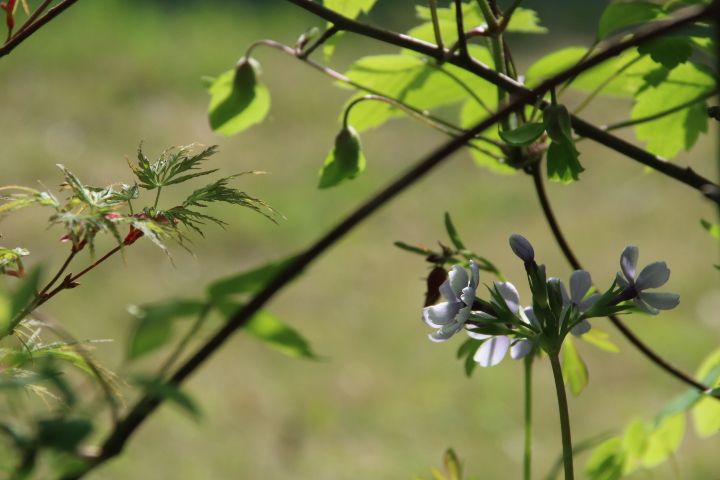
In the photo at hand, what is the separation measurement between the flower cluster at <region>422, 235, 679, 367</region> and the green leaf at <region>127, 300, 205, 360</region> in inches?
3.2

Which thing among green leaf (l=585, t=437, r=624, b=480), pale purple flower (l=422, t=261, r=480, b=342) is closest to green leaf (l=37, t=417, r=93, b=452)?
pale purple flower (l=422, t=261, r=480, b=342)

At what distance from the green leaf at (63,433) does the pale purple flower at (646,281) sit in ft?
0.61

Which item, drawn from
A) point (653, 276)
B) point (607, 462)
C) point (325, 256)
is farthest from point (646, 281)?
point (325, 256)

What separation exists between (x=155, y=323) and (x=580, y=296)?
0.48ft

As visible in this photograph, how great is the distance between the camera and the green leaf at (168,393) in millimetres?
175

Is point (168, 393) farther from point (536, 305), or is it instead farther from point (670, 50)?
point (670, 50)

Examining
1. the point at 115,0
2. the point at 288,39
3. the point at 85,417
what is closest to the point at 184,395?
the point at 85,417

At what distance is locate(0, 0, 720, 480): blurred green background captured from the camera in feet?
5.29

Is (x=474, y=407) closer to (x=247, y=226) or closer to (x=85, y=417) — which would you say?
(x=247, y=226)

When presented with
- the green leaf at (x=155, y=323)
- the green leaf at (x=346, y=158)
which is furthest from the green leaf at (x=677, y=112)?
the green leaf at (x=155, y=323)

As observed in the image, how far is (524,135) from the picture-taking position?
0.30 m

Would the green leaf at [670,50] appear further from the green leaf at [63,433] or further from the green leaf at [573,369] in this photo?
the green leaf at [63,433]

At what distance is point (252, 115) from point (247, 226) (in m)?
1.93

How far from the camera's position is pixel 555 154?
32 cm
